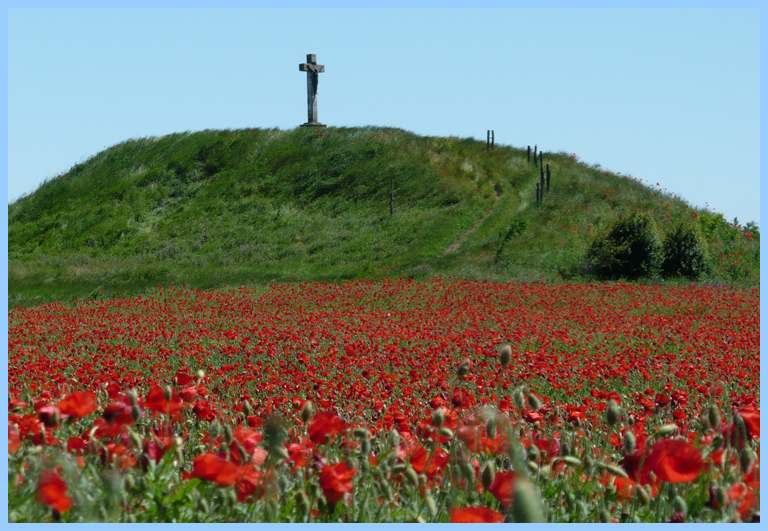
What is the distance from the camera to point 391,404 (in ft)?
27.8

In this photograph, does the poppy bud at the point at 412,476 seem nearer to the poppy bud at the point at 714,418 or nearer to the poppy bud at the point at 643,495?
the poppy bud at the point at 643,495

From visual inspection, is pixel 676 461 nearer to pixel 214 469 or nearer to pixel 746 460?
pixel 746 460

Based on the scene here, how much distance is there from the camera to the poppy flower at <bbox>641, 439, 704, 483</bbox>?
9.91ft

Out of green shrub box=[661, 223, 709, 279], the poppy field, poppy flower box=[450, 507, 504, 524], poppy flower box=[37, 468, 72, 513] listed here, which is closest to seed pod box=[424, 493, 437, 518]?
the poppy field

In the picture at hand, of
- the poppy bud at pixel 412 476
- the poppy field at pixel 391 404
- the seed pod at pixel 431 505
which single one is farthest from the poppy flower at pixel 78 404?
the seed pod at pixel 431 505

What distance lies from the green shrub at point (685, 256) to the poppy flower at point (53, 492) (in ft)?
89.4

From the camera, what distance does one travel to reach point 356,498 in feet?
12.2

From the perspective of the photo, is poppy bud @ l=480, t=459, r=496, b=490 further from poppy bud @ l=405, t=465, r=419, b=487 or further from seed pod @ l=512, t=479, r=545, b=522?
seed pod @ l=512, t=479, r=545, b=522

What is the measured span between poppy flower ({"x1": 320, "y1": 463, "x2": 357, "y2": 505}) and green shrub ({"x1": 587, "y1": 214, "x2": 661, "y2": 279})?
1018 inches

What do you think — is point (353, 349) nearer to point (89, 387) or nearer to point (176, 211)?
point (89, 387)

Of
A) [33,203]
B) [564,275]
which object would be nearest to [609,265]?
[564,275]

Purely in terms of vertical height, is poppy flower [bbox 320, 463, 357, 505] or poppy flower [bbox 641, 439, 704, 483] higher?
poppy flower [bbox 641, 439, 704, 483]

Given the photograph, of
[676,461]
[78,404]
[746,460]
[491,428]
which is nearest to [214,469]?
[78,404]

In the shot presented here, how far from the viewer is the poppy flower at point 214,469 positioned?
305cm
